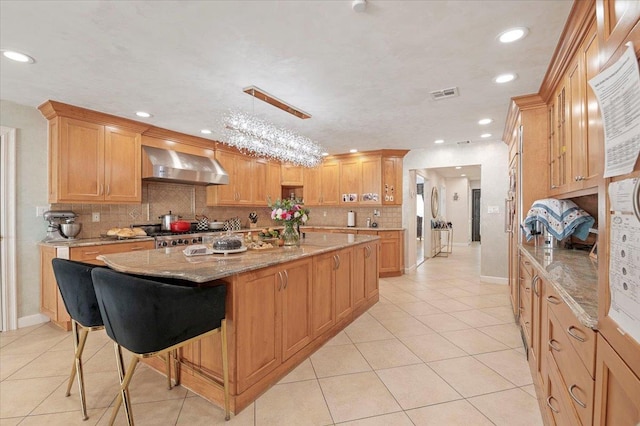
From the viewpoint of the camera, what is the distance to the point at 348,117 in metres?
3.81

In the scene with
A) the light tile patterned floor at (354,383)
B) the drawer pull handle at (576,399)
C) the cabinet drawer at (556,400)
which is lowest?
the light tile patterned floor at (354,383)

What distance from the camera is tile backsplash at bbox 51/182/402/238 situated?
3.86m

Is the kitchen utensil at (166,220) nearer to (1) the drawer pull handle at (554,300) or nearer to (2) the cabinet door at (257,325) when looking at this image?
(2) the cabinet door at (257,325)

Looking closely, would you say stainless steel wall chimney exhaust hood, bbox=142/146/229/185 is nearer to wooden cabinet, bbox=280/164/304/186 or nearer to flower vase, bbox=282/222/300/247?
wooden cabinet, bbox=280/164/304/186

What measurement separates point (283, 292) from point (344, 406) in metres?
0.86

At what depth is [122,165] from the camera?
3.86m

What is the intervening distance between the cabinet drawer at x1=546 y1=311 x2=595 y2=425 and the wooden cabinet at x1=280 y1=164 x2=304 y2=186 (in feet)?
18.3

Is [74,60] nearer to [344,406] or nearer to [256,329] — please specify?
[256,329]

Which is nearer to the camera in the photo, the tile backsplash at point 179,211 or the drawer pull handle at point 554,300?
the drawer pull handle at point 554,300

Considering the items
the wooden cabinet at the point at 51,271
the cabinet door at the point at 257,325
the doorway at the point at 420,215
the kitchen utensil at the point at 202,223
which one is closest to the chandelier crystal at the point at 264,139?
the cabinet door at the point at 257,325

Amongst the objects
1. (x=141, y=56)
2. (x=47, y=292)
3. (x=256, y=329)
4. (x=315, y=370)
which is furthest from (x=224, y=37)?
(x=47, y=292)

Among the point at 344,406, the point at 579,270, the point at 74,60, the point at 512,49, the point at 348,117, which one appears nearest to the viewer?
the point at 579,270

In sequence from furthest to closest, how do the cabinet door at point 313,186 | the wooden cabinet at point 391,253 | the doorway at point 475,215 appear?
the doorway at point 475,215 < the cabinet door at point 313,186 < the wooden cabinet at point 391,253

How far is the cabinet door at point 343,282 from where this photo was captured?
9.88 ft
